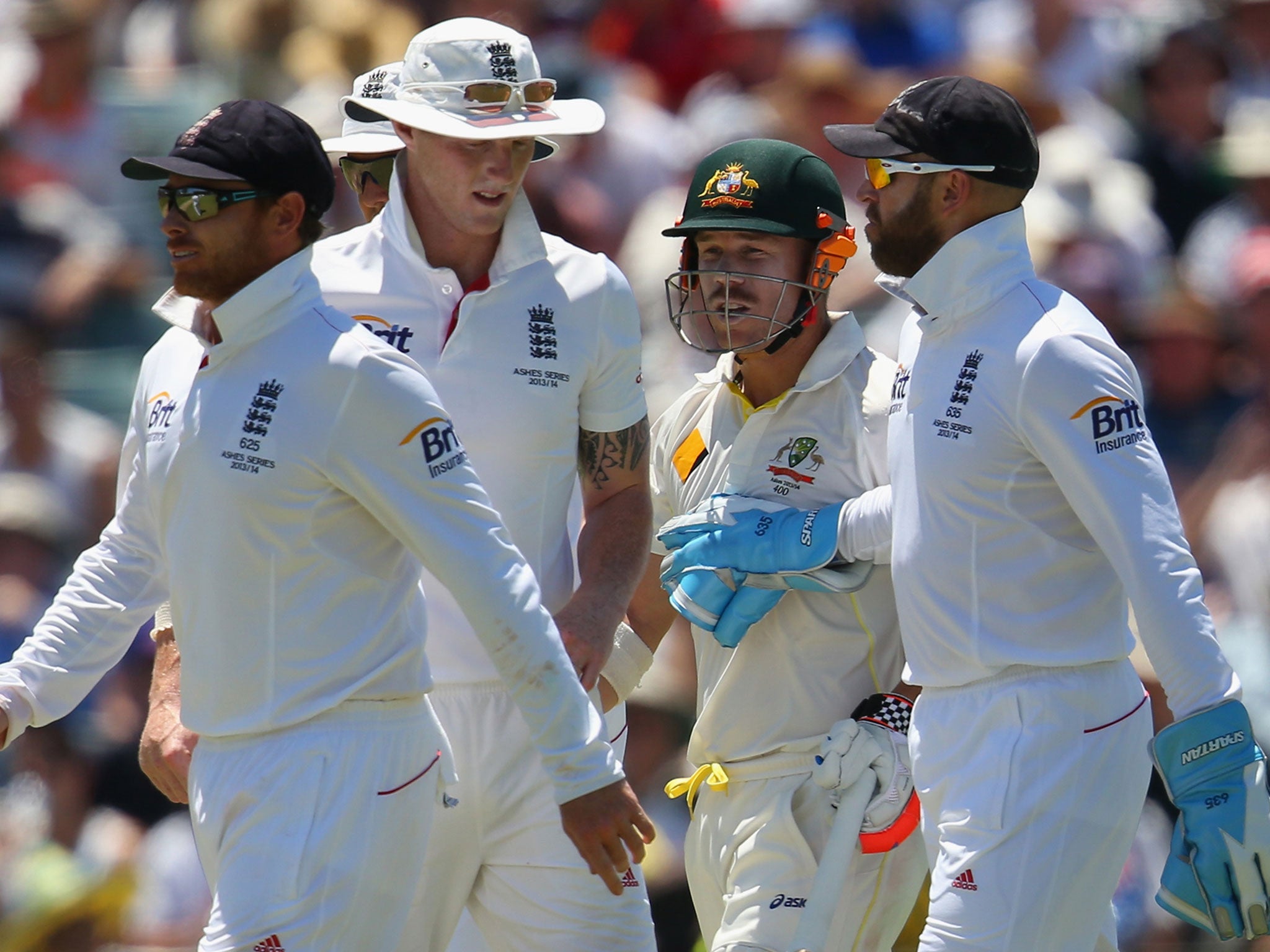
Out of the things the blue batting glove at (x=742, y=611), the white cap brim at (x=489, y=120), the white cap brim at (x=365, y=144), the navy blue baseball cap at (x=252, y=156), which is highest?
the navy blue baseball cap at (x=252, y=156)

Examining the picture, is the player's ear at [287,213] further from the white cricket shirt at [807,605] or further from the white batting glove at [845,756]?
the white batting glove at [845,756]

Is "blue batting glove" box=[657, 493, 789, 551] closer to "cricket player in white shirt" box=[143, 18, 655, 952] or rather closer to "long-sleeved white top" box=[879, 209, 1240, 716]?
"cricket player in white shirt" box=[143, 18, 655, 952]

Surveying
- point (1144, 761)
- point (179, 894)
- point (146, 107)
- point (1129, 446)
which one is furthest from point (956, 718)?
point (146, 107)

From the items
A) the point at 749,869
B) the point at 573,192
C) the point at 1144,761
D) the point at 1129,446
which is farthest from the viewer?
the point at 573,192

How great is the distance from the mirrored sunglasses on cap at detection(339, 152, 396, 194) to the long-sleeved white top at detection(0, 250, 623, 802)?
5.47 ft

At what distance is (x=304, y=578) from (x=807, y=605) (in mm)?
1652

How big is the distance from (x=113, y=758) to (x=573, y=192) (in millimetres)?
3115

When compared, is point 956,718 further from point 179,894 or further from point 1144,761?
point 179,894

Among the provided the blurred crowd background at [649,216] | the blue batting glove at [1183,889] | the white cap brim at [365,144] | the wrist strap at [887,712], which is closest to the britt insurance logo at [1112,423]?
the blue batting glove at [1183,889]

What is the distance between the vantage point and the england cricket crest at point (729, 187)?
201 inches

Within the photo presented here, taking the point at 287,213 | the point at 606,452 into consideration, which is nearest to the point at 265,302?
the point at 287,213

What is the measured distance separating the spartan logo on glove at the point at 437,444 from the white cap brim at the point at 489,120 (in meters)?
1.00

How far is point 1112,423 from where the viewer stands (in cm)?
396

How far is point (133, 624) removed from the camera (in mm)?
4375
